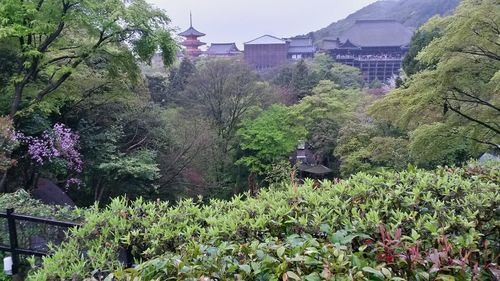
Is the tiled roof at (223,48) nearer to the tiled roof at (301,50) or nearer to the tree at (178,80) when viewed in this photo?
the tiled roof at (301,50)

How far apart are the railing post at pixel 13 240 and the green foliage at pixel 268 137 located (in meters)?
10.1

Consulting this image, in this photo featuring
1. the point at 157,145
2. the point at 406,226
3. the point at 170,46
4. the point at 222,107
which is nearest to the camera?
the point at 406,226

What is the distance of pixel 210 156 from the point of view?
13.0 meters

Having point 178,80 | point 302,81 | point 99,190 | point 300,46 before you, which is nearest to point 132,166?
point 99,190

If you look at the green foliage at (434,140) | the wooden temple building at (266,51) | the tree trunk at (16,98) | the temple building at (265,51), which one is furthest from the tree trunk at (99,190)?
the temple building at (265,51)

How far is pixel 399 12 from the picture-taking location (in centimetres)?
5409

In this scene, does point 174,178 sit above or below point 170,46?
below

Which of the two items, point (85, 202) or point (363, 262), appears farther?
point (85, 202)

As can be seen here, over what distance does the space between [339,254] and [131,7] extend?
21.9 ft

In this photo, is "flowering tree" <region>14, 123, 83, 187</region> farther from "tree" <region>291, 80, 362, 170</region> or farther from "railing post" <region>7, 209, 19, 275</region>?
"tree" <region>291, 80, 362, 170</region>

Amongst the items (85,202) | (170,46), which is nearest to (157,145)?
(85,202)

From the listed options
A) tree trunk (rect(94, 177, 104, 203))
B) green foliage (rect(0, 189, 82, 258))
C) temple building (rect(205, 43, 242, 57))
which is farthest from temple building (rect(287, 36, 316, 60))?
green foliage (rect(0, 189, 82, 258))

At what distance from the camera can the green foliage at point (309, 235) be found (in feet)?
3.71

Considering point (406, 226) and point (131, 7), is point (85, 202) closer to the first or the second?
point (131, 7)
